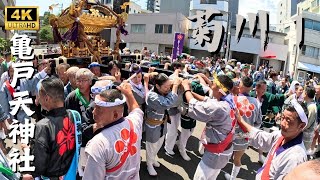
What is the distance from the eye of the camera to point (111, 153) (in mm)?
2246

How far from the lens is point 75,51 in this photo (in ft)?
33.7

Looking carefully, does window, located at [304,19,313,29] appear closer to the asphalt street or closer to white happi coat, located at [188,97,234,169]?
the asphalt street

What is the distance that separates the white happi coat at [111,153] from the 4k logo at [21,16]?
30.5ft

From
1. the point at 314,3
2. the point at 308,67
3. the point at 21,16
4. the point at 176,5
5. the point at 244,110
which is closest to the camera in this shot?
the point at 244,110

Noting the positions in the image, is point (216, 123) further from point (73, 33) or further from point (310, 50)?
point (310, 50)

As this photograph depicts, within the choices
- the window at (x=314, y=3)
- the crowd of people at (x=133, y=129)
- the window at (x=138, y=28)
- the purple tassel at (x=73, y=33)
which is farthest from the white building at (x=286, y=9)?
the crowd of people at (x=133, y=129)

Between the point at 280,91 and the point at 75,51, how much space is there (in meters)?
7.23

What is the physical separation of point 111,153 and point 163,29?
1346 inches

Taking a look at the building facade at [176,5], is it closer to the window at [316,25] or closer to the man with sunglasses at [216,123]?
the window at [316,25]

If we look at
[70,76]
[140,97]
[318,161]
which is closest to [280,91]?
[140,97]

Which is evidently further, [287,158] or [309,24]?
[309,24]

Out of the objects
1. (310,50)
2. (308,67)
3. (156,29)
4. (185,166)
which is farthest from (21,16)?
(310,50)

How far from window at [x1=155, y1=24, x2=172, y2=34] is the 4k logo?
25646mm

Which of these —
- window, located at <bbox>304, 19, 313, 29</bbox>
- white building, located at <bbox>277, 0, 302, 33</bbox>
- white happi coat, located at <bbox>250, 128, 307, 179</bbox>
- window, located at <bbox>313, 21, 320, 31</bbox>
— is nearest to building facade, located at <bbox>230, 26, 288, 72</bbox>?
window, located at <bbox>304, 19, 313, 29</bbox>
